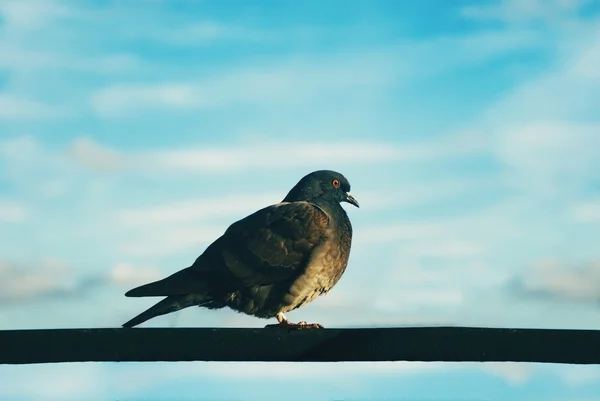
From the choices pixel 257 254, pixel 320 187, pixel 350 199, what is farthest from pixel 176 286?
pixel 350 199

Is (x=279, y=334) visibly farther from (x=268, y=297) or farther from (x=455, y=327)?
(x=268, y=297)

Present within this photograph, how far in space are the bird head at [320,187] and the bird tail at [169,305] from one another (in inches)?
75.0

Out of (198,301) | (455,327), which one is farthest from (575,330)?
(198,301)

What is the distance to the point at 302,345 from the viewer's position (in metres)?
5.07

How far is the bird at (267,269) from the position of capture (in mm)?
8484

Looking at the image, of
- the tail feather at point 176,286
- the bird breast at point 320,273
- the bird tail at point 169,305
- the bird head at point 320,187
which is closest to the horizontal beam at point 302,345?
the tail feather at point 176,286

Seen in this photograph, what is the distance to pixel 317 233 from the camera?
8930mm

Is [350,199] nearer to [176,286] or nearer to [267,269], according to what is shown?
[267,269]

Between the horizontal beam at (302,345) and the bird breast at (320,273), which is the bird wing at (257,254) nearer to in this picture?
the bird breast at (320,273)

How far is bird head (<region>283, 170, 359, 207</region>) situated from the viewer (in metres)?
9.70

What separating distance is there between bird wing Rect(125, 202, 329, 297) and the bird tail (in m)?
0.15

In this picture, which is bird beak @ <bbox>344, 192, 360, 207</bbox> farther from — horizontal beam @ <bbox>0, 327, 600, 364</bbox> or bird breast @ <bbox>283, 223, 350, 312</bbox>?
horizontal beam @ <bbox>0, 327, 600, 364</bbox>

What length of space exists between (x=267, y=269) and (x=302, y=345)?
3625 millimetres

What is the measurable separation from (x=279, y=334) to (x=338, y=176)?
4.98 m
